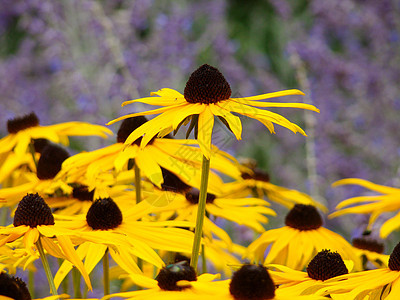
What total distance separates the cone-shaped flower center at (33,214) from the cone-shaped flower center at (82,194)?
0.29m

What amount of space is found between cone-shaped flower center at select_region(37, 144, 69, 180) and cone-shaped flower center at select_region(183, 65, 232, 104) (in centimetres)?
37

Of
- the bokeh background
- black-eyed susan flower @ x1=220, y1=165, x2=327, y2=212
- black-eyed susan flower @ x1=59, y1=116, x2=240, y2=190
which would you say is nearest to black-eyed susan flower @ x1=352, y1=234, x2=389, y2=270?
black-eyed susan flower @ x1=220, y1=165, x2=327, y2=212

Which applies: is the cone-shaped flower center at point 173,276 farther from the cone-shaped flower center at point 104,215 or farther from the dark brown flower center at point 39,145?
the dark brown flower center at point 39,145

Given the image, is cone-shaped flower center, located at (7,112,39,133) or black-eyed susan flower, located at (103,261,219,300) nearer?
black-eyed susan flower, located at (103,261,219,300)

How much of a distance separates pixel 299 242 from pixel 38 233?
489 mm

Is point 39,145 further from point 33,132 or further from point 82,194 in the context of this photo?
point 82,194

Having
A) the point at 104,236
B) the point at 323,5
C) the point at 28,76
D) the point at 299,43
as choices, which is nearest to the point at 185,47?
the point at 299,43

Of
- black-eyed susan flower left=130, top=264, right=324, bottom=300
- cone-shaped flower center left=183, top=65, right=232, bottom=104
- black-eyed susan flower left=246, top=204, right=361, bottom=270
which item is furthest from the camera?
black-eyed susan flower left=246, top=204, right=361, bottom=270

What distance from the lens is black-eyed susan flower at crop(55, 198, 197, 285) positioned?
76cm

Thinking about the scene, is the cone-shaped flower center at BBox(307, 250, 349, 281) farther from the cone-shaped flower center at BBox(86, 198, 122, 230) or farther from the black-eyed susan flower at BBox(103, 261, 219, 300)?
the cone-shaped flower center at BBox(86, 198, 122, 230)

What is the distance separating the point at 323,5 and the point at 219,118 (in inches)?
106

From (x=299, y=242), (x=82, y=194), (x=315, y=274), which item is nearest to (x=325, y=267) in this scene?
(x=315, y=274)

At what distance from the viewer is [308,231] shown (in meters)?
1.08

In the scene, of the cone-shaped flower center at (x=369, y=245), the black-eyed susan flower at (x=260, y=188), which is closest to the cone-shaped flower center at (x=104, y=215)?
the black-eyed susan flower at (x=260, y=188)
